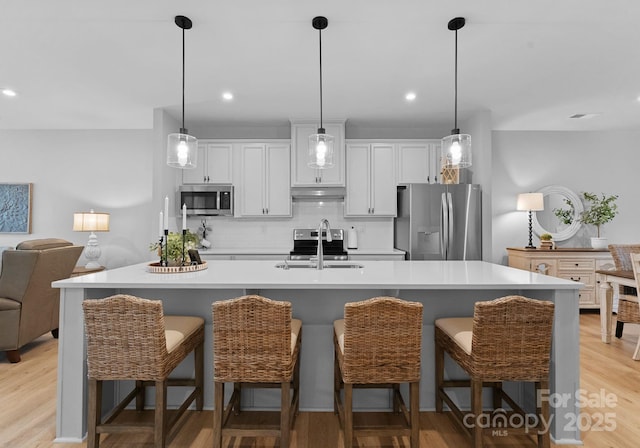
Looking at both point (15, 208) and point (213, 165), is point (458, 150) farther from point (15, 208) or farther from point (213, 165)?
point (15, 208)

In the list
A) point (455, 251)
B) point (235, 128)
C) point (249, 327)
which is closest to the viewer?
point (249, 327)

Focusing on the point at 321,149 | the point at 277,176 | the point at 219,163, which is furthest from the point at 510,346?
the point at 219,163

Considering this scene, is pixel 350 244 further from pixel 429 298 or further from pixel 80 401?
pixel 80 401

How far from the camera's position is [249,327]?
1677mm

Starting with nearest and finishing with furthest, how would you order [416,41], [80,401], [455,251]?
[80,401] < [416,41] < [455,251]

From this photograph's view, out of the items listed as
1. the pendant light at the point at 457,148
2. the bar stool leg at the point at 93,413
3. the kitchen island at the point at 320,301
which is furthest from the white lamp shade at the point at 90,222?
the pendant light at the point at 457,148

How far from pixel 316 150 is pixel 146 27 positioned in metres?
1.53

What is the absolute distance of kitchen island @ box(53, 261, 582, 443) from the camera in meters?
1.92

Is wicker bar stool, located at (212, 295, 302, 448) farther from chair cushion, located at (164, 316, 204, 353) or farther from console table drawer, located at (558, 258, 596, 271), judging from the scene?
console table drawer, located at (558, 258, 596, 271)

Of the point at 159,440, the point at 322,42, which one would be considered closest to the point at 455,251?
the point at 322,42

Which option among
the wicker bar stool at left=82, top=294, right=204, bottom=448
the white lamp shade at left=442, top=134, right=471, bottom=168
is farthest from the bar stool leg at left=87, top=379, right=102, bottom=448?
the white lamp shade at left=442, top=134, right=471, bottom=168

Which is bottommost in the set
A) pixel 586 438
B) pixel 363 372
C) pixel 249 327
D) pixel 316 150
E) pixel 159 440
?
pixel 586 438

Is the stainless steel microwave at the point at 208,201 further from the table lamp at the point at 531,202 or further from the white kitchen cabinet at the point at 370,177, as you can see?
the table lamp at the point at 531,202

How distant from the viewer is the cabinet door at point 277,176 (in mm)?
4707
